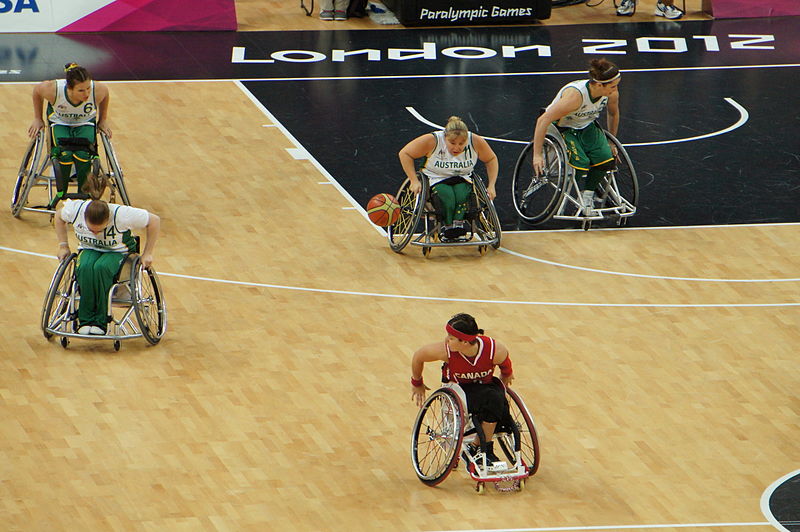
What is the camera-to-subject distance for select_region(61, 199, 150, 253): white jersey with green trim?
10.3m

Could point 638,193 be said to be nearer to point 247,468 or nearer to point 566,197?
point 566,197

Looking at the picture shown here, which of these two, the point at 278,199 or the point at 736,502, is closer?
the point at 736,502

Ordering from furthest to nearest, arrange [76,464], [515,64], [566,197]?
[515,64] < [566,197] < [76,464]

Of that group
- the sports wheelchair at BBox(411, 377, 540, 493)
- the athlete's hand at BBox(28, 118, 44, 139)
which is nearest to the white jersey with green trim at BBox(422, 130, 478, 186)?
the athlete's hand at BBox(28, 118, 44, 139)

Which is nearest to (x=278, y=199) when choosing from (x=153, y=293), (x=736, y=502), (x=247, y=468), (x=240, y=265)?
(x=240, y=265)

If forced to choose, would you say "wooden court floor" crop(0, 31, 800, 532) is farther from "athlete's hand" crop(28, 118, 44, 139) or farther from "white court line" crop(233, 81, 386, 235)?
"athlete's hand" crop(28, 118, 44, 139)

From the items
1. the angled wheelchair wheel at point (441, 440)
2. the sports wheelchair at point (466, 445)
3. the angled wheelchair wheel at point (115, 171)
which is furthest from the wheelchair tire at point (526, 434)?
the angled wheelchair wheel at point (115, 171)

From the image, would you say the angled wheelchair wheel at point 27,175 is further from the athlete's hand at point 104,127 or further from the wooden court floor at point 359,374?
the athlete's hand at point 104,127

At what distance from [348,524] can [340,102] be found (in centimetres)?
906

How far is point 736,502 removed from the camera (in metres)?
8.71

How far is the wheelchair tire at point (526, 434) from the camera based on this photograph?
28.0 feet

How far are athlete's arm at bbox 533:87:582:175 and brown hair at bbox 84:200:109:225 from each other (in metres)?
4.22

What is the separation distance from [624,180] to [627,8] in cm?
664

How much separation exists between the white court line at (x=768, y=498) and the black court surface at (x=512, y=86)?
484cm
